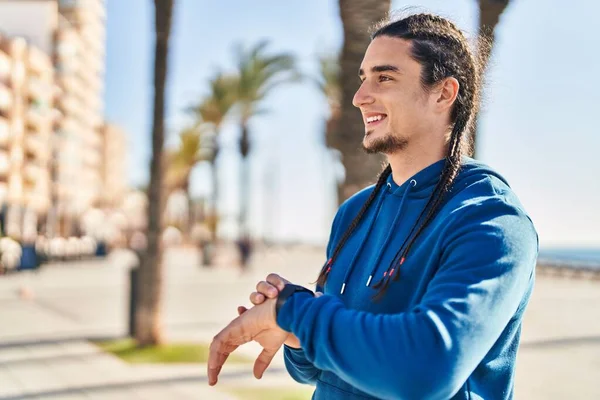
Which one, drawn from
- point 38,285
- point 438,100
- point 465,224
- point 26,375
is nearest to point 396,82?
point 438,100

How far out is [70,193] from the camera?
A: 8219 cm

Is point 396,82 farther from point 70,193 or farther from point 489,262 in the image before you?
point 70,193

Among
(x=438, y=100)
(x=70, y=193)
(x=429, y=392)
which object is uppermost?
(x=438, y=100)

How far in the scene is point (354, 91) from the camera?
230 inches

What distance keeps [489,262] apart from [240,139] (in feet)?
131

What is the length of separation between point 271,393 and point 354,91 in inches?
129

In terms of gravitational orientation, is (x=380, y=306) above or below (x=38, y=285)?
above

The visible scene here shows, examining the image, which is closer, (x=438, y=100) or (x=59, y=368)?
(x=438, y=100)

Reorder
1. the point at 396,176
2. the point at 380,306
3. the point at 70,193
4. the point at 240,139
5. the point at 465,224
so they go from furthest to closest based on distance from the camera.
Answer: the point at 70,193 → the point at 240,139 → the point at 396,176 → the point at 380,306 → the point at 465,224

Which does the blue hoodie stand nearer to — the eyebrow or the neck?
the neck

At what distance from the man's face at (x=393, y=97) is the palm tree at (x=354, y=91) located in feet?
12.9

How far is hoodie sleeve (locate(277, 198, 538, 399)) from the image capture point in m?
1.27

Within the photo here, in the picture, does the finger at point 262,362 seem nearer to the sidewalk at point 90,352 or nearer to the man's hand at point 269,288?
the man's hand at point 269,288

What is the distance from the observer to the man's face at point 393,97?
5.36 feet
